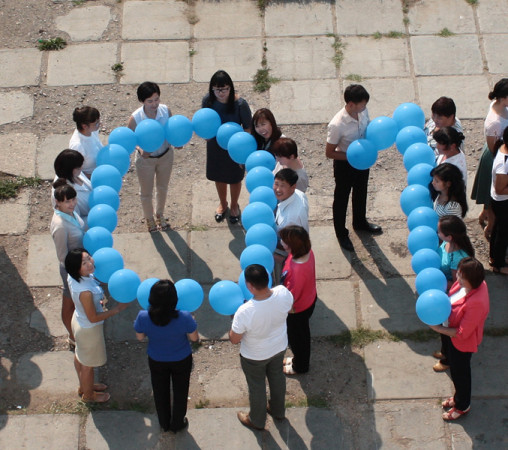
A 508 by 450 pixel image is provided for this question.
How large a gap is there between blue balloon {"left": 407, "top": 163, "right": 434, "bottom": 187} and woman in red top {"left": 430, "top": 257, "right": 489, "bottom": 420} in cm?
109

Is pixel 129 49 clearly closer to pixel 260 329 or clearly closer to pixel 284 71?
pixel 284 71

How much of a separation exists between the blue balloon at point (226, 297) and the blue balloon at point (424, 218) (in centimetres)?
160

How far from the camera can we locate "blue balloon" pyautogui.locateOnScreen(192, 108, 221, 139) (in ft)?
23.2

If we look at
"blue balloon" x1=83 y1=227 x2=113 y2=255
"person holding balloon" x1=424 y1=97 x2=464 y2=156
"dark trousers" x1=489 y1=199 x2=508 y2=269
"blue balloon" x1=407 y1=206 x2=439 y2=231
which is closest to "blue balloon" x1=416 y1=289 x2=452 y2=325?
"blue balloon" x1=407 y1=206 x2=439 y2=231

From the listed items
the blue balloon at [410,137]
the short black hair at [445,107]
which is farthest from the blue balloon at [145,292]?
the short black hair at [445,107]

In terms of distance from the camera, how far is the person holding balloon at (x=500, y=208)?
6.48 metres

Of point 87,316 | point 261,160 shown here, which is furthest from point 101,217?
point 261,160

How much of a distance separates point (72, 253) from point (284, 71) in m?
4.90

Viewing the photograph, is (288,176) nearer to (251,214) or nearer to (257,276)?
(251,214)

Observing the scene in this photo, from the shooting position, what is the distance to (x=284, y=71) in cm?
966

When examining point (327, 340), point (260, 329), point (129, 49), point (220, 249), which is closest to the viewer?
point (260, 329)

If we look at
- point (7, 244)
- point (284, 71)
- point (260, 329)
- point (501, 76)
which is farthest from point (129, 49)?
point (260, 329)

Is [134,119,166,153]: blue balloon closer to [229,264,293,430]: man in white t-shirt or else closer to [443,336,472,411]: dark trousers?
[229,264,293,430]: man in white t-shirt

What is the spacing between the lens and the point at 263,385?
5770mm
